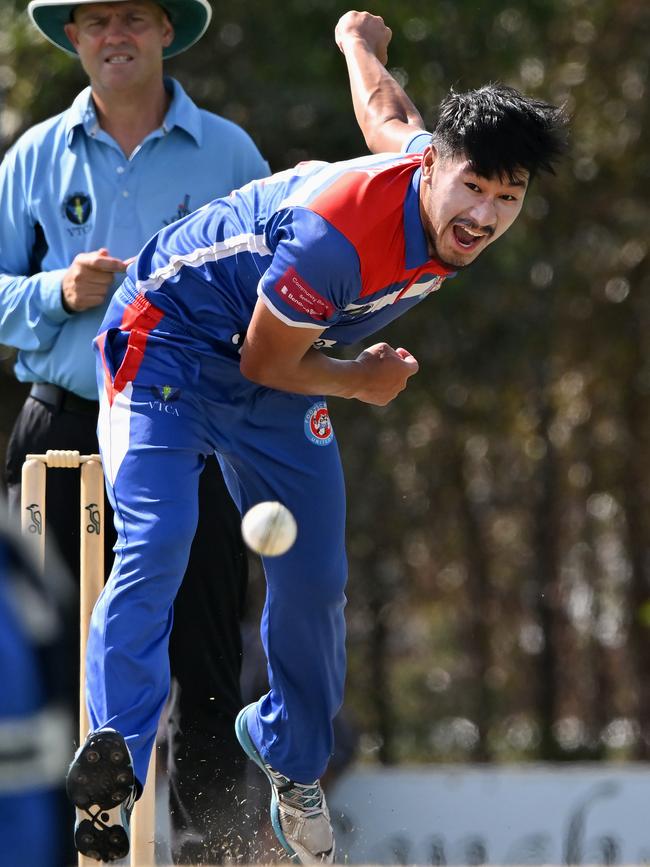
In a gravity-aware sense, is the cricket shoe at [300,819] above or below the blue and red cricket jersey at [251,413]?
below

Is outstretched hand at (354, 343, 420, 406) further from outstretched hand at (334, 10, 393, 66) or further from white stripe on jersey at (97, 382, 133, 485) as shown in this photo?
outstretched hand at (334, 10, 393, 66)

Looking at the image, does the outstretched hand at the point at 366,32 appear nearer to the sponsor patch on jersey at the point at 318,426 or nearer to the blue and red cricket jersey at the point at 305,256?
the blue and red cricket jersey at the point at 305,256

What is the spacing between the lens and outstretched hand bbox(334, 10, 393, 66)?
4.09 metres

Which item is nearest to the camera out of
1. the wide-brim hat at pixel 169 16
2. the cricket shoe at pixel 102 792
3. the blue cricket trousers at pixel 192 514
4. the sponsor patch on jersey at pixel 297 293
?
the cricket shoe at pixel 102 792

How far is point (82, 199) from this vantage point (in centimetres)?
422

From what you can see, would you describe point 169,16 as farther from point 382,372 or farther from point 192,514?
point 192,514

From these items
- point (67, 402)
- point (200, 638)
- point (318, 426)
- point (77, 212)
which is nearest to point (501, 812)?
point (200, 638)

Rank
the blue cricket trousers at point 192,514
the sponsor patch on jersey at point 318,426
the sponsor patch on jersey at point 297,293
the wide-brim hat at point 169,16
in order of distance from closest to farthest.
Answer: the sponsor patch on jersey at point 297,293 < the blue cricket trousers at point 192,514 < the sponsor patch on jersey at point 318,426 < the wide-brim hat at point 169,16

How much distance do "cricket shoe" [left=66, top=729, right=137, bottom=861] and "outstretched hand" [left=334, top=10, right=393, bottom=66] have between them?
6.26 feet

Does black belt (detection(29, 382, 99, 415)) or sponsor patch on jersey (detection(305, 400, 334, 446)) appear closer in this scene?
sponsor patch on jersey (detection(305, 400, 334, 446))

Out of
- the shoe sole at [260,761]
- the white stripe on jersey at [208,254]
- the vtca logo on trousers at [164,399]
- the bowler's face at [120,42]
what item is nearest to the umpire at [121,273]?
the bowler's face at [120,42]

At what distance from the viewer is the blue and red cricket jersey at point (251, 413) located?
338 centimetres

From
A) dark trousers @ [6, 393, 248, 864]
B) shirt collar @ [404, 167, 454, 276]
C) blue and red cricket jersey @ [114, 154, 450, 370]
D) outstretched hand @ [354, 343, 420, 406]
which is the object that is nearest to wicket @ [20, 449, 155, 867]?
dark trousers @ [6, 393, 248, 864]

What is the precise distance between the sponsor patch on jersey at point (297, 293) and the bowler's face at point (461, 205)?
0.98ft
